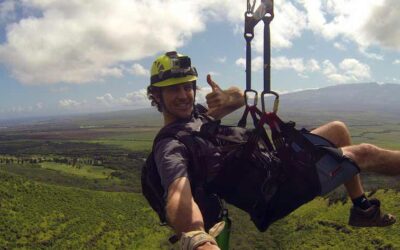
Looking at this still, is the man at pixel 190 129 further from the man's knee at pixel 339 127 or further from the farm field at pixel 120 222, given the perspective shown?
the farm field at pixel 120 222

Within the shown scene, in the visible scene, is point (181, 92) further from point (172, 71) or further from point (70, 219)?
point (70, 219)

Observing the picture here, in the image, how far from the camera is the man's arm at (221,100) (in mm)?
5906

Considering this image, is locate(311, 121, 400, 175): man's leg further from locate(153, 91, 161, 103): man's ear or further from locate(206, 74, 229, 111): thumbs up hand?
locate(153, 91, 161, 103): man's ear

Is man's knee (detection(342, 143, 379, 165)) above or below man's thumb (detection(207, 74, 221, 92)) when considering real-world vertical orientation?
below

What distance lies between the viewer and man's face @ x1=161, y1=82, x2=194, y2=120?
197 inches

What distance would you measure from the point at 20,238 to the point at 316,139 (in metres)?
85.2

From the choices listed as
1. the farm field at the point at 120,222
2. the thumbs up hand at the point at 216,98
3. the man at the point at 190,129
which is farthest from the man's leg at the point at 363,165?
the farm field at the point at 120,222

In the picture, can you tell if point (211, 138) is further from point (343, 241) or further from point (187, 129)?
point (343, 241)

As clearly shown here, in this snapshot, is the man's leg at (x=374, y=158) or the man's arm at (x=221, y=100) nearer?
the man's leg at (x=374, y=158)

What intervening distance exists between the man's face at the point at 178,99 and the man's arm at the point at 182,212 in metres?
1.66

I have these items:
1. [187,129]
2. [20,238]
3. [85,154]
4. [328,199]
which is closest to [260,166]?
[187,129]

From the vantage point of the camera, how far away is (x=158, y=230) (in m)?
86.3

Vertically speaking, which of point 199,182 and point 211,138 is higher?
point 211,138

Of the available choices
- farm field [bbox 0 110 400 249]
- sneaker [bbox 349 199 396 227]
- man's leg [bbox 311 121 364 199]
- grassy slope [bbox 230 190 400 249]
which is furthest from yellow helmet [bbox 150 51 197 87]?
farm field [bbox 0 110 400 249]
